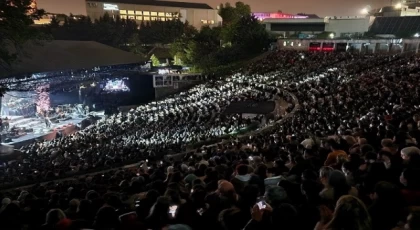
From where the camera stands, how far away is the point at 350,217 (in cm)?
337

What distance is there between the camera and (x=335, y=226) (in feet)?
11.0

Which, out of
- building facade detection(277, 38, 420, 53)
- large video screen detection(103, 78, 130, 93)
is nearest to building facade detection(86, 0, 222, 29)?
building facade detection(277, 38, 420, 53)

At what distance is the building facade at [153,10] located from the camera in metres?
98.7

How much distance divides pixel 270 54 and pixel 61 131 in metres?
25.5

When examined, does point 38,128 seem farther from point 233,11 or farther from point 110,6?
point 110,6

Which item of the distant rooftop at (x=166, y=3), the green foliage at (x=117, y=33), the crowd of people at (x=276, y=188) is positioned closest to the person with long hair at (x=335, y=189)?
the crowd of people at (x=276, y=188)

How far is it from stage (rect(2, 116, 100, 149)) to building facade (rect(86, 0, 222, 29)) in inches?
2598

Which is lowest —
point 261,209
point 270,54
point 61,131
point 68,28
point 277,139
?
point 61,131

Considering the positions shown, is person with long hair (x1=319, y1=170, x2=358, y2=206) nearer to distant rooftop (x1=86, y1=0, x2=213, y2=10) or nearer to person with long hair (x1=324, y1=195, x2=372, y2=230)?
person with long hair (x1=324, y1=195, x2=372, y2=230)

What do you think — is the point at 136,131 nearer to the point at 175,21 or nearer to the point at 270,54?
the point at 270,54

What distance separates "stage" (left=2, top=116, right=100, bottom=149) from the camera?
29634 millimetres

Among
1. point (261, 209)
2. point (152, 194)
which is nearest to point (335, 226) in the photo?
point (261, 209)

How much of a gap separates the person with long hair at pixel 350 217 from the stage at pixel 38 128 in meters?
29.2

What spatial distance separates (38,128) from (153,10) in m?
76.5
